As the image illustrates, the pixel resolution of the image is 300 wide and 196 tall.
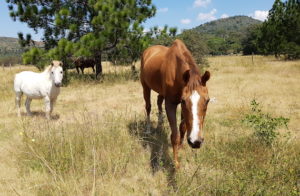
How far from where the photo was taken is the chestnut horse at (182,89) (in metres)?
2.24

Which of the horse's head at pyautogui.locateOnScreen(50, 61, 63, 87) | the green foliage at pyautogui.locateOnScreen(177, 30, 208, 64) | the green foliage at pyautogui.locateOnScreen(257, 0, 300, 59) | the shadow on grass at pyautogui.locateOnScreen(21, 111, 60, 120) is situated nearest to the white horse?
the horse's head at pyautogui.locateOnScreen(50, 61, 63, 87)

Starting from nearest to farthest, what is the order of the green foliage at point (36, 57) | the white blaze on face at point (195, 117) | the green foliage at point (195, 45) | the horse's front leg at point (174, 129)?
the white blaze on face at point (195, 117), the horse's front leg at point (174, 129), the green foliage at point (36, 57), the green foliage at point (195, 45)

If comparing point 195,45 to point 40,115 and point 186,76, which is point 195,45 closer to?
point 40,115

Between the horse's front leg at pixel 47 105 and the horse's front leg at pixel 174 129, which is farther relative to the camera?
the horse's front leg at pixel 47 105

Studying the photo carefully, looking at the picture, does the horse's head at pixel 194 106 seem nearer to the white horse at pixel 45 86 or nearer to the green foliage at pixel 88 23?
the white horse at pixel 45 86

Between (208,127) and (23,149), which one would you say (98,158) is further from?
(208,127)

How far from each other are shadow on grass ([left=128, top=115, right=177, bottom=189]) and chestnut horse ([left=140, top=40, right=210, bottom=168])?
24cm

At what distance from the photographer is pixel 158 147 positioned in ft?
12.9

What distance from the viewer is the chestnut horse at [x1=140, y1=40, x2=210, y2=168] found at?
88.0 inches

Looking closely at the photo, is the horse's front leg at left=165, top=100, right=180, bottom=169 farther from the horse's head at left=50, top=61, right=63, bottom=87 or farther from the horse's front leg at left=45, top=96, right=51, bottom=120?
the horse's front leg at left=45, top=96, right=51, bottom=120

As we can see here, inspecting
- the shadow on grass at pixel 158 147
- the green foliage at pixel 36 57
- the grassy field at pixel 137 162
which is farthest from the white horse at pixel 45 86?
the green foliage at pixel 36 57

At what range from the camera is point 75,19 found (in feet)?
35.2

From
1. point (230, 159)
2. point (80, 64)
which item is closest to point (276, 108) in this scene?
point (230, 159)

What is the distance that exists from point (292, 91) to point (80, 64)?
11673mm
